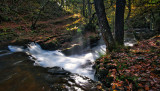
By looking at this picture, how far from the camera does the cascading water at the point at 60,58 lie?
5.52 m

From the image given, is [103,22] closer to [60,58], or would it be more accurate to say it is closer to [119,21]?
[119,21]

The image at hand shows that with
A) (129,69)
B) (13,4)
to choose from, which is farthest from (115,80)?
(13,4)

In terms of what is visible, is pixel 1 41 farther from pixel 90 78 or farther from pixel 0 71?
pixel 90 78

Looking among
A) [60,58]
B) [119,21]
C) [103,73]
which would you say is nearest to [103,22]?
[119,21]

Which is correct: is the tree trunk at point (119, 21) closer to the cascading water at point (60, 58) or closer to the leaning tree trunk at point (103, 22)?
the leaning tree trunk at point (103, 22)

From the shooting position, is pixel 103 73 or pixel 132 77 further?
pixel 103 73

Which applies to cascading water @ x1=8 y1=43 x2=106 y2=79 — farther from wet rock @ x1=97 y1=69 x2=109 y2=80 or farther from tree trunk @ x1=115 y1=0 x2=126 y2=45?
tree trunk @ x1=115 y1=0 x2=126 y2=45

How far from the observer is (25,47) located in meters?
7.99

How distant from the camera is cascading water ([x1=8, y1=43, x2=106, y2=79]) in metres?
5.52

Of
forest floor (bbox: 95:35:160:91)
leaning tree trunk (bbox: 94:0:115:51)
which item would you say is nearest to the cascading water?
leaning tree trunk (bbox: 94:0:115:51)

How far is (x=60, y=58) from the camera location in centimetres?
709

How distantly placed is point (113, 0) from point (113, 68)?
519 centimetres

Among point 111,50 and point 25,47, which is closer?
point 111,50

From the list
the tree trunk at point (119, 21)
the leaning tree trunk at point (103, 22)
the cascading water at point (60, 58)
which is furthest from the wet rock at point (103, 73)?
the tree trunk at point (119, 21)
